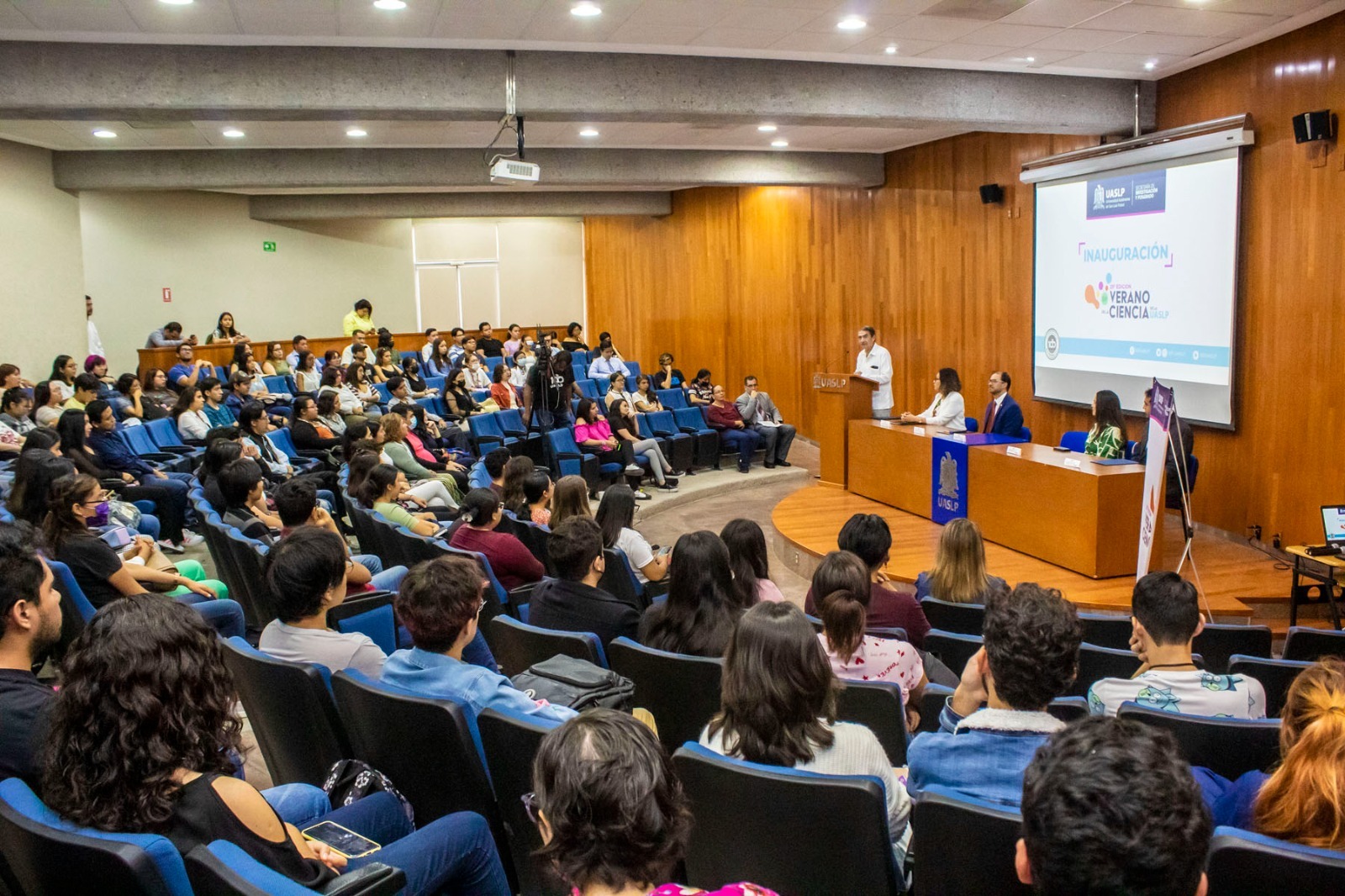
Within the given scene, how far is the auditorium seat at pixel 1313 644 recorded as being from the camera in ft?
12.3

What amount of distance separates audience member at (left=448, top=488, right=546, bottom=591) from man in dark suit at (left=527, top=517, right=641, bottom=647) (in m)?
0.88

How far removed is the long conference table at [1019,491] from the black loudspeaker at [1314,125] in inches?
98.9

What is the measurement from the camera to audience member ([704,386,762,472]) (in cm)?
1202

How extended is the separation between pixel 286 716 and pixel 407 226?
1737 cm

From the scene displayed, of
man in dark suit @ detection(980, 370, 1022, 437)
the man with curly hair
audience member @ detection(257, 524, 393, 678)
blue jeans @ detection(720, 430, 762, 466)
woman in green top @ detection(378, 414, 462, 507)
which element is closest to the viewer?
the man with curly hair

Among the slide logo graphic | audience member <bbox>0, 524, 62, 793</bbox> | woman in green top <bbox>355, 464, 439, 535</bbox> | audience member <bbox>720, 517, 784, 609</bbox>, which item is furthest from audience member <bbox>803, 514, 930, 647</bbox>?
the slide logo graphic

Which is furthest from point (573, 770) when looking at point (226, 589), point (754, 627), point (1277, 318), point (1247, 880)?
point (1277, 318)

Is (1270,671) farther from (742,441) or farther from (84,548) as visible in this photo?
(742,441)

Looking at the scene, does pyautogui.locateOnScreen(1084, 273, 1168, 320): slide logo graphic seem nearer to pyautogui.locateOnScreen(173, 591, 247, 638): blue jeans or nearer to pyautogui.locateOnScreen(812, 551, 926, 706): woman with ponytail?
pyautogui.locateOnScreen(812, 551, 926, 706): woman with ponytail

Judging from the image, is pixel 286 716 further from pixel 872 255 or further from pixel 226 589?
pixel 872 255

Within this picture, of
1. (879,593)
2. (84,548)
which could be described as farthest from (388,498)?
(879,593)

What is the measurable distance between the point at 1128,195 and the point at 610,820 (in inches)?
328

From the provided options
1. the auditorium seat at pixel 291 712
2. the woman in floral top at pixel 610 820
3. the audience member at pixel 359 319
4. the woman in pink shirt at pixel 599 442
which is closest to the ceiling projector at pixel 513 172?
the woman in pink shirt at pixel 599 442

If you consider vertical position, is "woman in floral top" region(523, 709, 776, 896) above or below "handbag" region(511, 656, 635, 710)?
above
